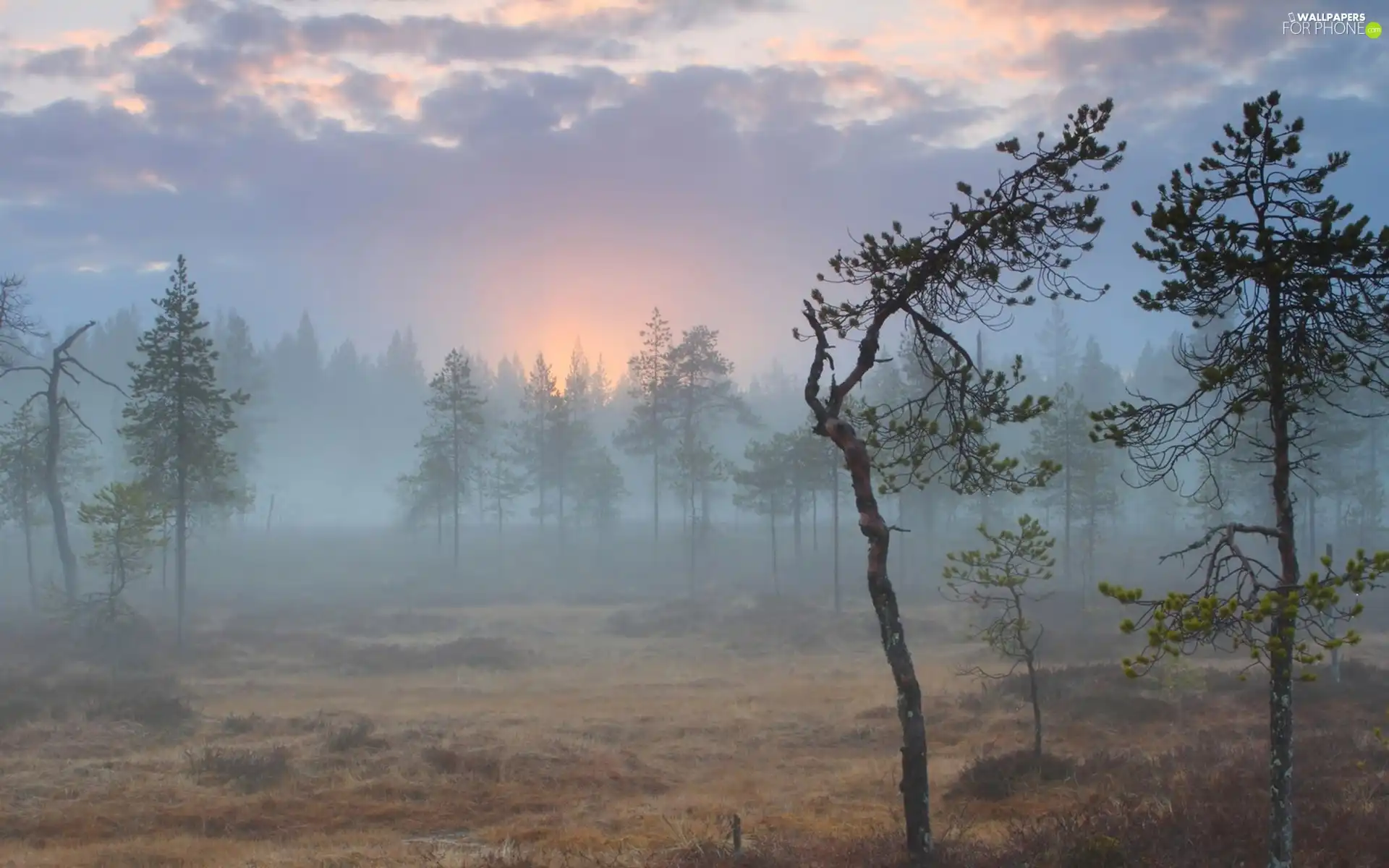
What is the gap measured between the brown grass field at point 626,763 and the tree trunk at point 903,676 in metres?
0.99

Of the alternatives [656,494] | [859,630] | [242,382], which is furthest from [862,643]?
[242,382]

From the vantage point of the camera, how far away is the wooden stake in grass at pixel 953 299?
9.73m

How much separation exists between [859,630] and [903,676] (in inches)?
1347

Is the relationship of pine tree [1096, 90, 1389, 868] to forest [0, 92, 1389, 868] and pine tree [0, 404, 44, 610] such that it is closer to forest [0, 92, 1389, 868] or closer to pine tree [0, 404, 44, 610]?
forest [0, 92, 1389, 868]

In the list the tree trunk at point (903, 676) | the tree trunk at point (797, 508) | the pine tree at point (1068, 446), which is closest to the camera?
the tree trunk at point (903, 676)

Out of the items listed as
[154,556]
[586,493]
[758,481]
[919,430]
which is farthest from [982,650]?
[154,556]

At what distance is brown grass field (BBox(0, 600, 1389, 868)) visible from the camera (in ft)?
39.0

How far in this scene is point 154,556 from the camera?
208 feet

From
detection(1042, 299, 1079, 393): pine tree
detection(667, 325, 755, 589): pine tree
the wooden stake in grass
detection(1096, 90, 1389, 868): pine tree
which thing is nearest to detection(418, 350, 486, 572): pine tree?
detection(667, 325, 755, 589): pine tree

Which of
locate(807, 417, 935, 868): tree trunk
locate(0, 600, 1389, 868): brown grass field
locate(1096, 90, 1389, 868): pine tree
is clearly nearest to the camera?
locate(1096, 90, 1389, 868): pine tree

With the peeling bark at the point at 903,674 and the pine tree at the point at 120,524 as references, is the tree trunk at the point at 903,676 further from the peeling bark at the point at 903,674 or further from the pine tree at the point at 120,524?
the pine tree at the point at 120,524

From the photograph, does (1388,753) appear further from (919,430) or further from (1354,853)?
(919,430)

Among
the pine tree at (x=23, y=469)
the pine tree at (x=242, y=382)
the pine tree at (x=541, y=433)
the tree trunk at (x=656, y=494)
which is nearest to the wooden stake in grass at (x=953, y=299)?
the pine tree at (x=23, y=469)

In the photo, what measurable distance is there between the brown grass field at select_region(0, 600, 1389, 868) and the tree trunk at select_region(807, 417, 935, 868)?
0.99 meters
